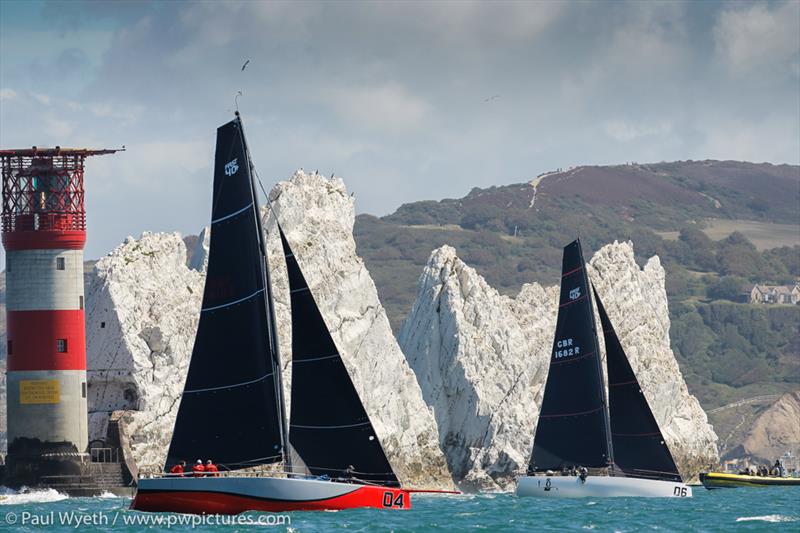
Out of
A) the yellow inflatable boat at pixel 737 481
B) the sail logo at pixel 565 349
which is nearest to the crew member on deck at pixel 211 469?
the sail logo at pixel 565 349

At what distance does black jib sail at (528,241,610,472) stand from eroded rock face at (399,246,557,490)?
14.2 meters

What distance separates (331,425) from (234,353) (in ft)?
10.3

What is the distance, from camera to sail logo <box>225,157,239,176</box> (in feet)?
148

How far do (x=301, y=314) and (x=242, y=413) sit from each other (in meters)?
3.02

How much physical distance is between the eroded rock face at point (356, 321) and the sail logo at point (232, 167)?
32.1 meters

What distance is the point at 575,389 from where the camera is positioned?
66500 millimetres

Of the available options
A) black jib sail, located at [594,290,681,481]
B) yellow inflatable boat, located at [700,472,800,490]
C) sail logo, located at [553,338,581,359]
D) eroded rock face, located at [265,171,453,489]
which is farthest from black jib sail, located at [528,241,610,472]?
yellow inflatable boat, located at [700,472,800,490]

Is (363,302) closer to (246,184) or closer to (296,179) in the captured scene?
(296,179)

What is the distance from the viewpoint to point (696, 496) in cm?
7156

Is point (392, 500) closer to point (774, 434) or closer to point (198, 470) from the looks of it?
point (198, 470)

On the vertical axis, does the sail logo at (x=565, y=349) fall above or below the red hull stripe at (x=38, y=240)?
below

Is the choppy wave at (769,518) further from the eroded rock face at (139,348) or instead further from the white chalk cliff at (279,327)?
the eroded rock face at (139,348)

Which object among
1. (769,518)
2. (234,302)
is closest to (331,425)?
(234,302)

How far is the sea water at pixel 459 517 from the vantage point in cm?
4478
